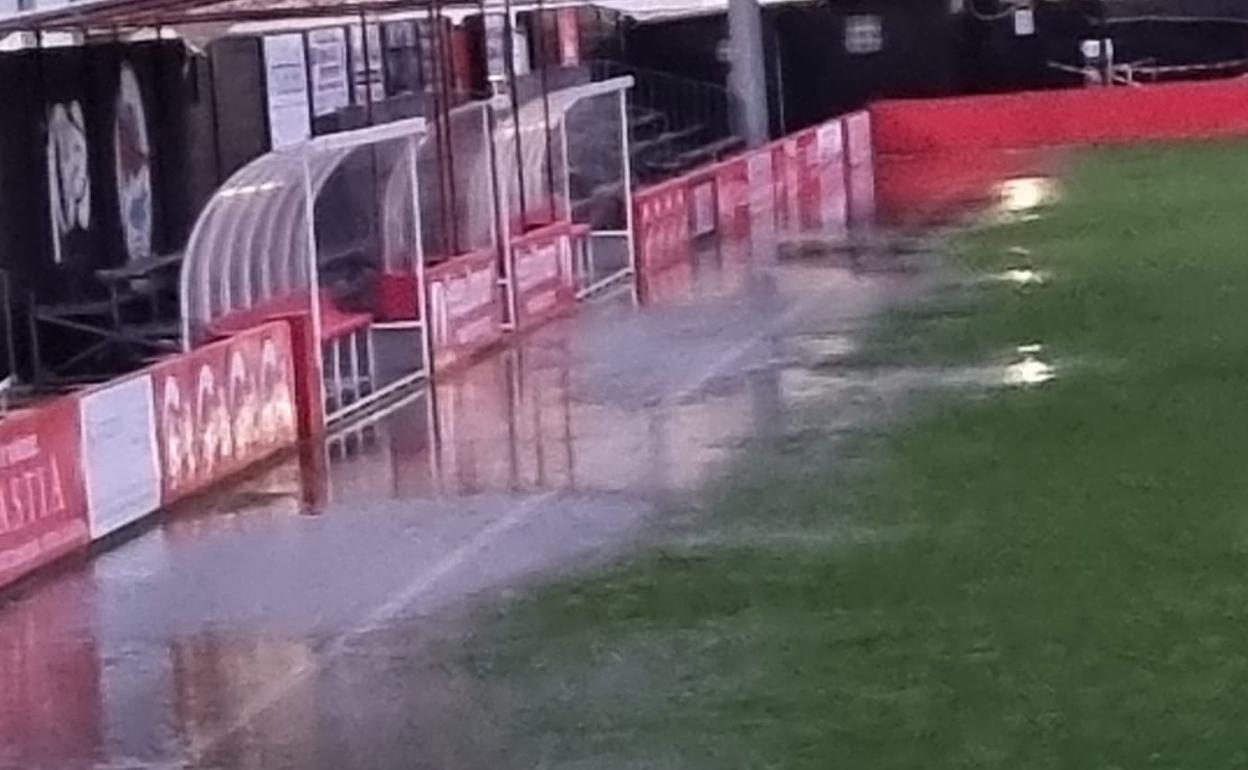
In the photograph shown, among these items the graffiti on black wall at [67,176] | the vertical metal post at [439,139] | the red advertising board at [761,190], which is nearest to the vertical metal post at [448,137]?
the vertical metal post at [439,139]

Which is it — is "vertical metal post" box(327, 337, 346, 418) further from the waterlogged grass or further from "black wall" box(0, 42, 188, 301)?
the waterlogged grass

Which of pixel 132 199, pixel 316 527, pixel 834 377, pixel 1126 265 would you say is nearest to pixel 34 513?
pixel 316 527

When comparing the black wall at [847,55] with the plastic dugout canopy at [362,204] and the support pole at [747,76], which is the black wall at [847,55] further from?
the plastic dugout canopy at [362,204]

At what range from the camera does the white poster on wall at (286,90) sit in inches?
889

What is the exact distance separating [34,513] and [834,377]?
6.22m

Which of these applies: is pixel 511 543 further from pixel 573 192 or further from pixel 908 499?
pixel 573 192

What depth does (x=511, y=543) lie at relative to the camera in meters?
12.8

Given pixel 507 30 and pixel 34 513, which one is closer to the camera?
pixel 34 513

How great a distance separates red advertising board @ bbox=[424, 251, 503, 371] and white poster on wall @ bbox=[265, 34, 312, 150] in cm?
343

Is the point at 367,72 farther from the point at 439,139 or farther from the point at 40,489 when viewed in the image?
the point at 40,489

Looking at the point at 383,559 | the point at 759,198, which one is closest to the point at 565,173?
the point at 759,198

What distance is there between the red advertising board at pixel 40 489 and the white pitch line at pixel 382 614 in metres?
1.71

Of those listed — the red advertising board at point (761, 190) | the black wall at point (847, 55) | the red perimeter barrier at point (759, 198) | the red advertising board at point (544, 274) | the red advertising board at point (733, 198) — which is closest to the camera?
the red advertising board at point (544, 274)

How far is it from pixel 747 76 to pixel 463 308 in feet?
55.2
